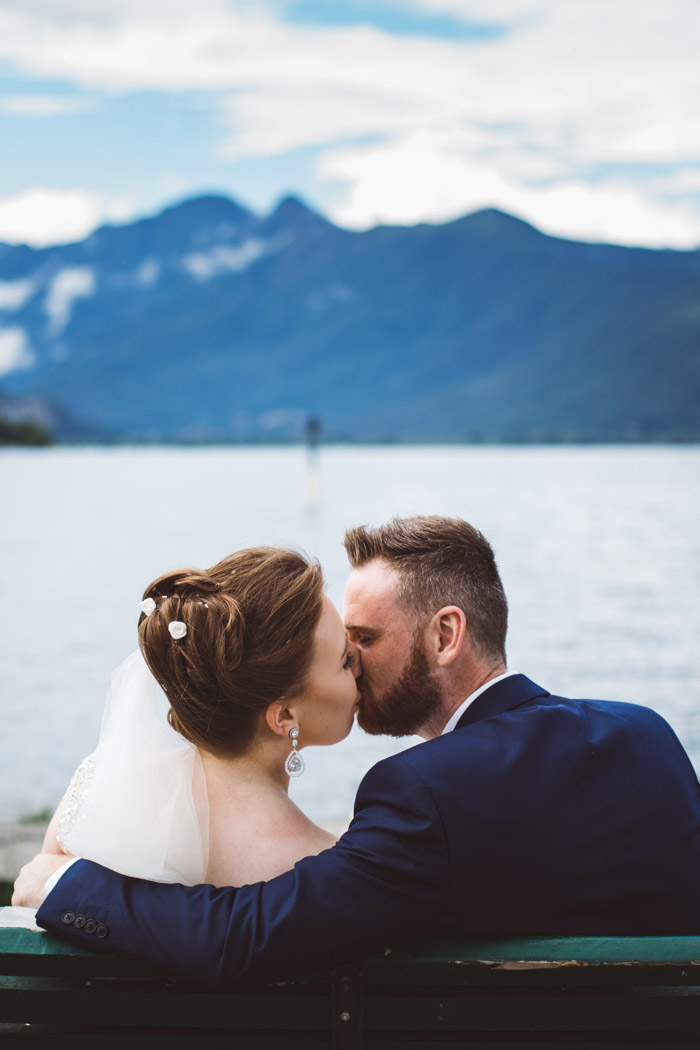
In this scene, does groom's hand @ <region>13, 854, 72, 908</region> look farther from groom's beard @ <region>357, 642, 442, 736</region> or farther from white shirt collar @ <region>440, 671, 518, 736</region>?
white shirt collar @ <region>440, 671, 518, 736</region>

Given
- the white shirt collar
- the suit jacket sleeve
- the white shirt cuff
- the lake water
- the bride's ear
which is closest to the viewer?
the suit jacket sleeve

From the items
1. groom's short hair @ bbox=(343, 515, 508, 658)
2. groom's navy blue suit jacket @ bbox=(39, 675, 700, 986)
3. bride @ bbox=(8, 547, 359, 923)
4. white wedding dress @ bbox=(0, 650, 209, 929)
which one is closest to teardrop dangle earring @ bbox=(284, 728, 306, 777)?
bride @ bbox=(8, 547, 359, 923)

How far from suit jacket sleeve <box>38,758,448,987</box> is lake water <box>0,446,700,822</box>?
60 cm

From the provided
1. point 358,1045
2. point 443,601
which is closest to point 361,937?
point 358,1045

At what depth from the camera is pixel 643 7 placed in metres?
135

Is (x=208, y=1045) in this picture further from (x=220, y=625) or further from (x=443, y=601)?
(x=443, y=601)

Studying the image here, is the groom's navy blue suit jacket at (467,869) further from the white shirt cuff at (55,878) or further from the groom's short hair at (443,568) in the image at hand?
the groom's short hair at (443,568)

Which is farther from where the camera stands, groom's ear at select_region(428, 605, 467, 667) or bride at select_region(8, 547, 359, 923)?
groom's ear at select_region(428, 605, 467, 667)

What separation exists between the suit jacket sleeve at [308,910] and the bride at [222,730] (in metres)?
0.14

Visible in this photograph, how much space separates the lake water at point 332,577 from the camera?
18922 millimetres

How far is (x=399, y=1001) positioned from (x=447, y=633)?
0.76 meters

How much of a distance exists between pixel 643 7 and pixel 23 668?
13204 centimetres

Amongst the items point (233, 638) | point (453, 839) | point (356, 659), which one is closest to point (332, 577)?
point (356, 659)

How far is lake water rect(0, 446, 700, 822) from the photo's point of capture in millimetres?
18922
